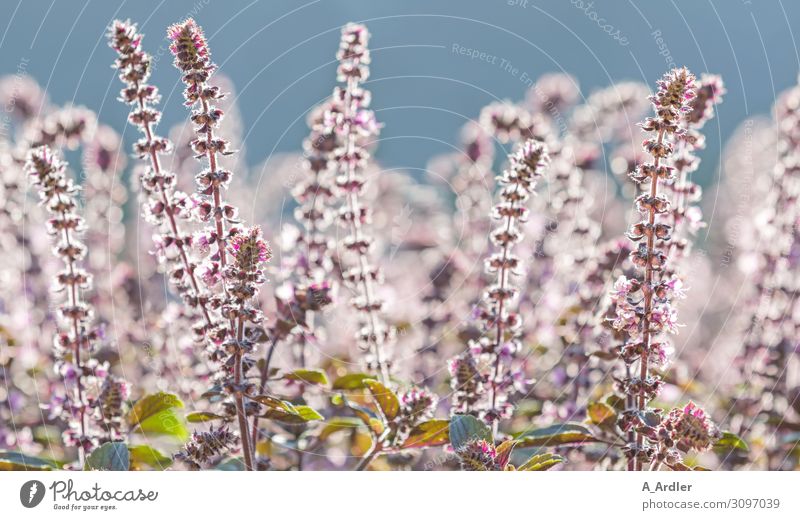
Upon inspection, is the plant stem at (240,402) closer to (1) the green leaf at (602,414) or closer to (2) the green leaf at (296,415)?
(2) the green leaf at (296,415)

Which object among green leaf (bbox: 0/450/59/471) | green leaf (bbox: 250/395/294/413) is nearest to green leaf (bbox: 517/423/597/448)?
green leaf (bbox: 250/395/294/413)

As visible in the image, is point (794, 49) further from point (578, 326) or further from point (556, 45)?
point (578, 326)

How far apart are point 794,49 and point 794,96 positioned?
1.08m

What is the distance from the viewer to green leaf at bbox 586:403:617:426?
7.82ft

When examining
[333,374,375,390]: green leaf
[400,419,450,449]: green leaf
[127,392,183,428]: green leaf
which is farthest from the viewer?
[333,374,375,390]: green leaf

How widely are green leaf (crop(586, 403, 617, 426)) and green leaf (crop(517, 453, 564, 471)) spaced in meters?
0.18

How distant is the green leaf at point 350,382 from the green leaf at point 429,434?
0.91 feet

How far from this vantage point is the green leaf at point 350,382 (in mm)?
2514

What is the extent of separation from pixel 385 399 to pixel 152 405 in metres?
0.73

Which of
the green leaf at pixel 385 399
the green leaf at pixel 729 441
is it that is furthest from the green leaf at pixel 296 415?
the green leaf at pixel 729 441

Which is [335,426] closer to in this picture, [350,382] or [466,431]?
[350,382]

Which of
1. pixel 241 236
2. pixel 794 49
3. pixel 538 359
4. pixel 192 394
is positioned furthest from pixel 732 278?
pixel 241 236

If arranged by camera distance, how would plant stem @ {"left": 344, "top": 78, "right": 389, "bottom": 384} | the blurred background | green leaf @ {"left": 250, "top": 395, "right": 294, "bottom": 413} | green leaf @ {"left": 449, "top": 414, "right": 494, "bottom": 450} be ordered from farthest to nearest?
the blurred background < plant stem @ {"left": 344, "top": 78, "right": 389, "bottom": 384} < green leaf @ {"left": 449, "top": 414, "right": 494, "bottom": 450} < green leaf @ {"left": 250, "top": 395, "right": 294, "bottom": 413}

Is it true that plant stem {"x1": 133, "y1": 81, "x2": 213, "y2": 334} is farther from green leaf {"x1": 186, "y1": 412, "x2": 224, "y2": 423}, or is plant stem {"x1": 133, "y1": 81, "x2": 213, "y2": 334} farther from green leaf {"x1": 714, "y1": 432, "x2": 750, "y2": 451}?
green leaf {"x1": 714, "y1": 432, "x2": 750, "y2": 451}
